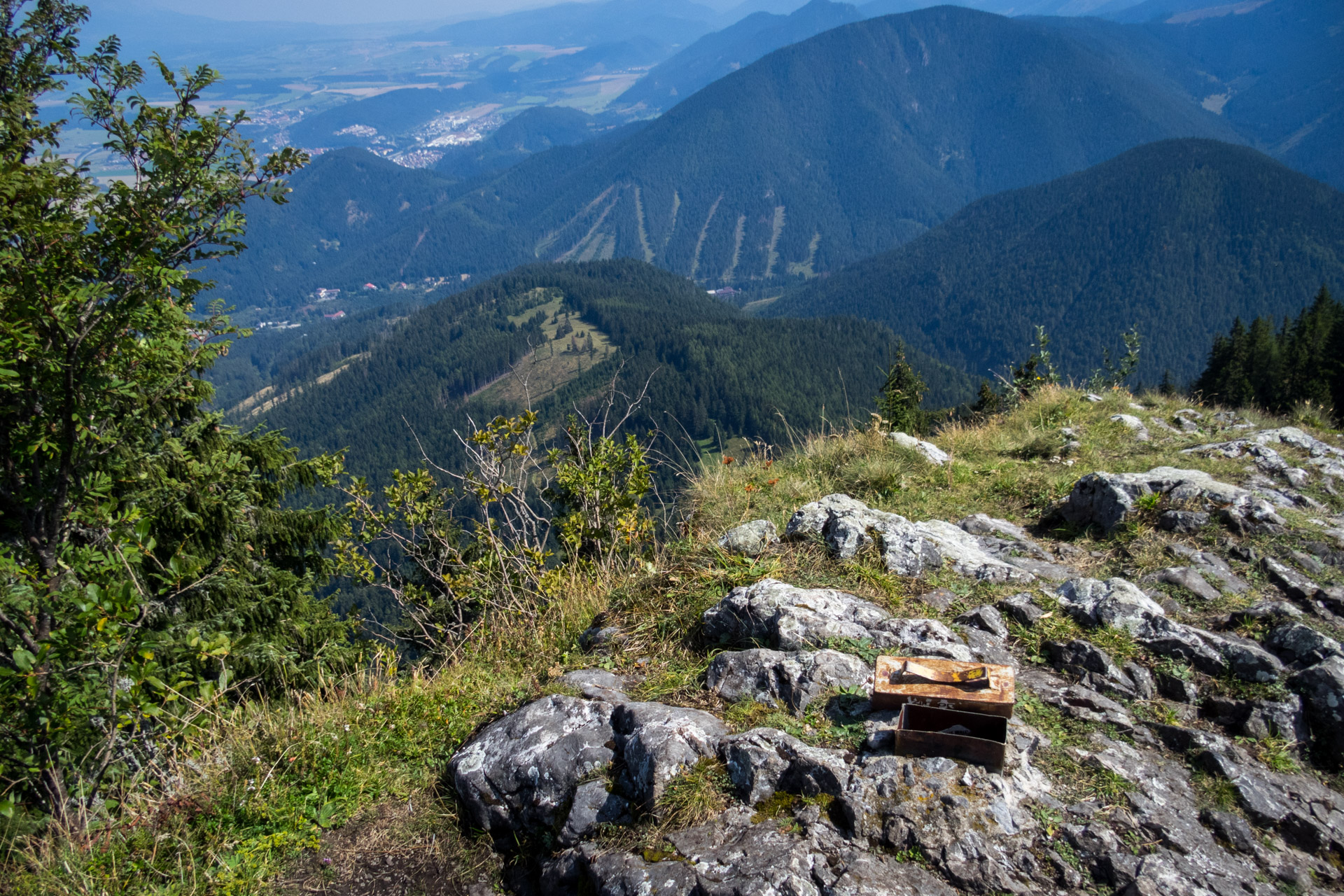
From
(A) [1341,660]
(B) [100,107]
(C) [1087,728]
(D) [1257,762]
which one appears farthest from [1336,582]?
(B) [100,107]

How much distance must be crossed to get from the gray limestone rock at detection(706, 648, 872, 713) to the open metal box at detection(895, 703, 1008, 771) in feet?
1.76

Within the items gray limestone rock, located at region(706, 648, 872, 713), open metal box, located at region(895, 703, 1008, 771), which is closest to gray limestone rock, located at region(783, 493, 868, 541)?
gray limestone rock, located at region(706, 648, 872, 713)

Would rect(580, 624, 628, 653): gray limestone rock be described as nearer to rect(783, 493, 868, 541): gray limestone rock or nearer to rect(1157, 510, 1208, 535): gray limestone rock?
rect(783, 493, 868, 541): gray limestone rock

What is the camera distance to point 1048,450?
29.2ft

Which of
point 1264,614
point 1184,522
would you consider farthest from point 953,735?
point 1184,522

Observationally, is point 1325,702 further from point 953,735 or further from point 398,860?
point 398,860

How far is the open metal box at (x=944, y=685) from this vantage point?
314 centimetres

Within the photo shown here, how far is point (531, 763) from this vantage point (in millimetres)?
3689

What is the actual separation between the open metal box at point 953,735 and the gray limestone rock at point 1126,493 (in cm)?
399

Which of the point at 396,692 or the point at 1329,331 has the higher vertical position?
the point at 396,692

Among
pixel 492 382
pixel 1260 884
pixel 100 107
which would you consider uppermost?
pixel 100 107

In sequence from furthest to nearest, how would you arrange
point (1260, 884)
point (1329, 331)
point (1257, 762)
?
point (1329, 331) → point (1257, 762) → point (1260, 884)

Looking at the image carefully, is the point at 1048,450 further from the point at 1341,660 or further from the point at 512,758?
the point at 512,758

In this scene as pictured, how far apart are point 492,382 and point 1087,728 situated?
201416 mm
